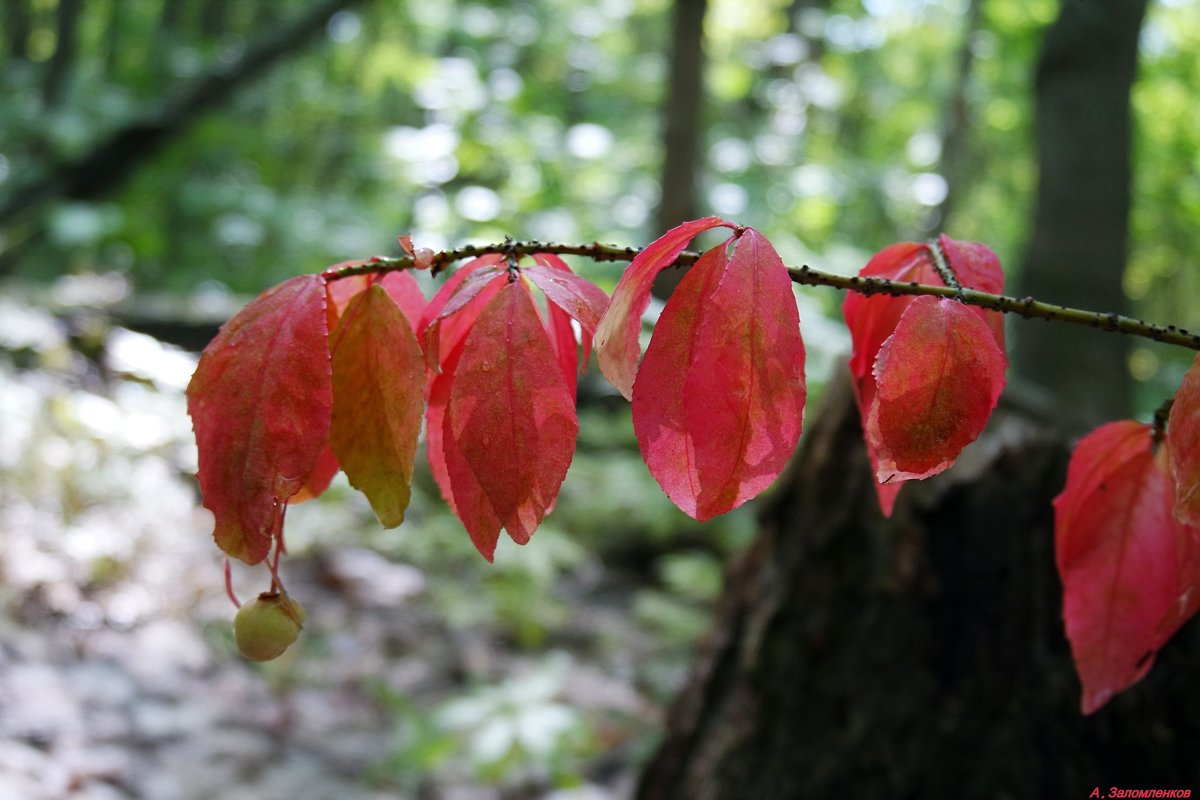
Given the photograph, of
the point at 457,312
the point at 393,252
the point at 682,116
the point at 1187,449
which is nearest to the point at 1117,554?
the point at 1187,449

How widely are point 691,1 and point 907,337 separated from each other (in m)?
3.56

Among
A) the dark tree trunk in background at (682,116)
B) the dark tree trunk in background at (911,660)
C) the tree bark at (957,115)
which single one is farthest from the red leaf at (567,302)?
the tree bark at (957,115)

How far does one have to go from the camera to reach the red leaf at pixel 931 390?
393 millimetres

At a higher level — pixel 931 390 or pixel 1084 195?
pixel 1084 195

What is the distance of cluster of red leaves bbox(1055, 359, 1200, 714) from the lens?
0.56 m

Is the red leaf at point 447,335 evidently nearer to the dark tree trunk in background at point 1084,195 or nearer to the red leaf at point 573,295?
the red leaf at point 573,295

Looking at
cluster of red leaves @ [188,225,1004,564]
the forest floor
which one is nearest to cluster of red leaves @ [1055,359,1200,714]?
cluster of red leaves @ [188,225,1004,564]

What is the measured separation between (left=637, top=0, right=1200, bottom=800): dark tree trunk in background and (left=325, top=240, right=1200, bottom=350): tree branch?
0.59 meters

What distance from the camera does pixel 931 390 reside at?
15.6 inches

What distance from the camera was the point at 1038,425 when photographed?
3.74 ft

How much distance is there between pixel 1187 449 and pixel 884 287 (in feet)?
0.53

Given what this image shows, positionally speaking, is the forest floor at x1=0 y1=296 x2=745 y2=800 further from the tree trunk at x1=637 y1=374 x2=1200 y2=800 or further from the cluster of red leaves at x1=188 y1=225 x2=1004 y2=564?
the cluster of red leaves at x1=188 y1=225 x2=1004 y2=564

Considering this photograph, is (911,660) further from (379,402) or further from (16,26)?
(16,26)

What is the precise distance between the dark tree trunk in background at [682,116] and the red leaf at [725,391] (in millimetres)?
3157
